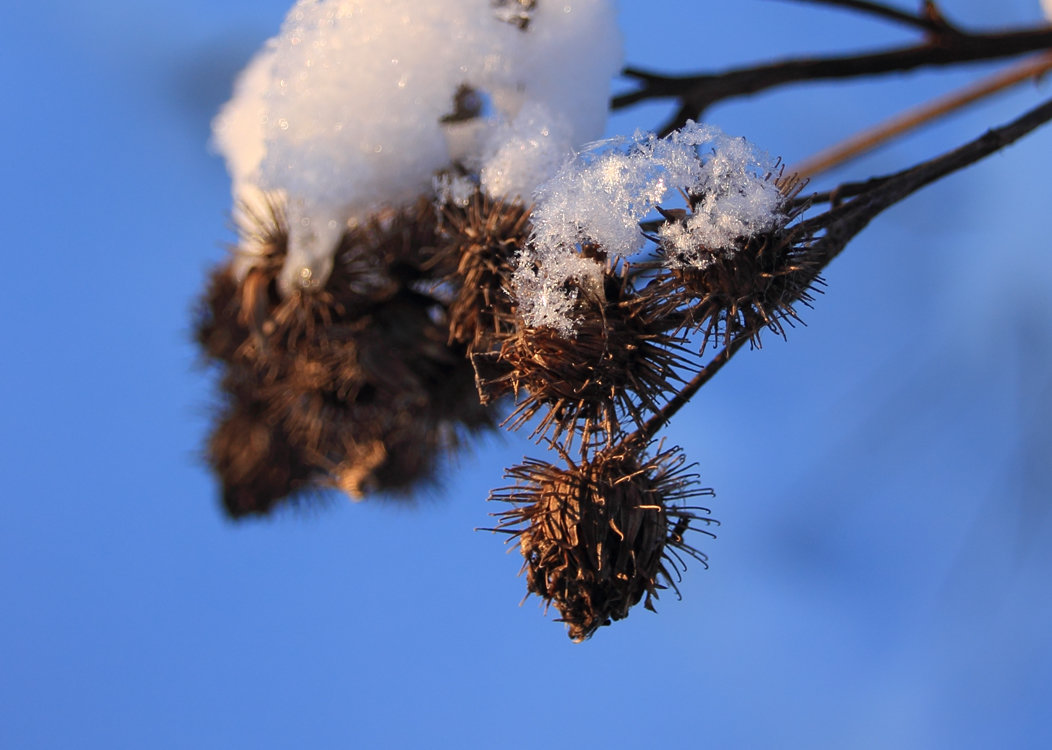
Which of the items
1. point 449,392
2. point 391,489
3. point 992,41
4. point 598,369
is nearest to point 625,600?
point 598,369

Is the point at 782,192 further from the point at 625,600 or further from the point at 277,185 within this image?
the point at 277,185

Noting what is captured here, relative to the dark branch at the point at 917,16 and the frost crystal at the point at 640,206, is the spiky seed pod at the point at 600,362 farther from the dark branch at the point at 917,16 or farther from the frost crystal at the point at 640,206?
the dark branch at the point at 917,16

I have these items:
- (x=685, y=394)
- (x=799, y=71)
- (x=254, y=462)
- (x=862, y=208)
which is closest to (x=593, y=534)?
(x=685, y=394)

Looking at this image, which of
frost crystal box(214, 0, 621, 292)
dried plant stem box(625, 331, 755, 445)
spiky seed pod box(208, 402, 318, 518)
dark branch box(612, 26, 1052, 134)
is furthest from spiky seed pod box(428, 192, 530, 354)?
spiky seed pod box(208, 402, 318, 518)

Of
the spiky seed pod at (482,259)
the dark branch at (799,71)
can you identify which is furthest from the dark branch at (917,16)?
the spiky seed pod at (482,259)

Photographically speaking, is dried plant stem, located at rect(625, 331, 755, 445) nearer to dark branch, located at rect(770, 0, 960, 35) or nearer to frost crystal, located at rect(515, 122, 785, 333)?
frost crystal, located at rect(515, 122, 785, 333)

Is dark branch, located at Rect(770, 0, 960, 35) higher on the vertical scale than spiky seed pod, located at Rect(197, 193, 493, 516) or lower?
higher

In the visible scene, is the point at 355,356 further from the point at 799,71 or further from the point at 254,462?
the point at 799,71

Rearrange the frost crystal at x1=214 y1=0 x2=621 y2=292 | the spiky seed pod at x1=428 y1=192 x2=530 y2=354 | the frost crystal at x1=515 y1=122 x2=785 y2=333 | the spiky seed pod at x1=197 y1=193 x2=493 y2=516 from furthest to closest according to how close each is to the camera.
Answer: the spiky seed pod at x1=197 y1=193 x2=493 y2=516 → the frost crystal at x1=214 y1=0 x2=621 y2=292 → the spiky seed pod at x1=428 y1=192 x2=530 y2=354 → the frost crystal at x1=515 y1=122 x2=785 y2=333
